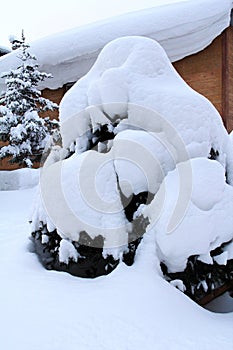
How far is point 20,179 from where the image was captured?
24.6 feet

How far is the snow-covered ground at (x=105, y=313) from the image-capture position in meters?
2.08

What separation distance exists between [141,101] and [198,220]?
1101 mm

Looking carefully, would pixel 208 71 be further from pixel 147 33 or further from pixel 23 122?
pixel 23 122

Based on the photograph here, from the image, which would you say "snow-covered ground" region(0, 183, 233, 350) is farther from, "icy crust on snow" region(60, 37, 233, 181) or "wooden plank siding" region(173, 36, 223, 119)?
"wooden plank siding" region(173, 36, 223, 119)

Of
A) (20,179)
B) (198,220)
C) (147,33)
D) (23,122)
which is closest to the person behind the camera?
(198,220)

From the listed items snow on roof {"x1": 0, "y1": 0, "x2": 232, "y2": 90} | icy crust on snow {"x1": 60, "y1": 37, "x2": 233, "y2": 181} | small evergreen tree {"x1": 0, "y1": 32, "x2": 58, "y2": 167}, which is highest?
icy crust on snow {"x1": 60, "y1": 37, "x2": 233, "y2": 181}

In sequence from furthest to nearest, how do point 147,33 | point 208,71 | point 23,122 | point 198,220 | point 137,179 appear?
point 208,71 → point 147,33 → point 23,122 → point 137,179 → point 198,220

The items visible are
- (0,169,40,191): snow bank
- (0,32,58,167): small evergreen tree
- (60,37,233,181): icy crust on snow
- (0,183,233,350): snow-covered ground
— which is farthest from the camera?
(0,32,58,167): small evergreen tree

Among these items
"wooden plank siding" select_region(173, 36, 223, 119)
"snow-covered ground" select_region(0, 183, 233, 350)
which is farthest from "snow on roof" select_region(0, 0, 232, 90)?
"snow-covered ground" select_region(0, 183, 233, 350)

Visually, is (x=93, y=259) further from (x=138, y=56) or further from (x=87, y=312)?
(x=138, y=56)

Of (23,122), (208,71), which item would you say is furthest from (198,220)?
(208,71)

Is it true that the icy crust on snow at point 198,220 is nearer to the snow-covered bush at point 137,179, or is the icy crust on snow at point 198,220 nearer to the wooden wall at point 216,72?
the snow-covered bush at point 137,179

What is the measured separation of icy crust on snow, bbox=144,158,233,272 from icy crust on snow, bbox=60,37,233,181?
286 mm

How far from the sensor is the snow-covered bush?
9.30 ft
